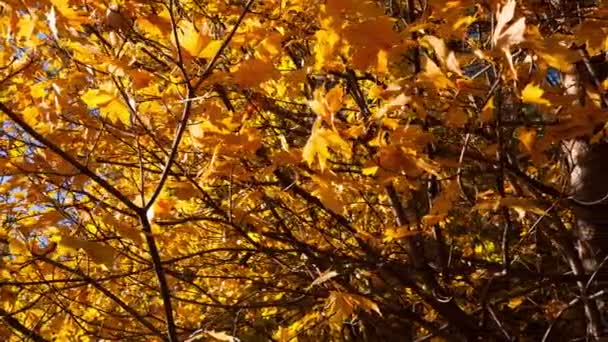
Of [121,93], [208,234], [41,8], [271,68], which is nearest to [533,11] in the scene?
[271,68]

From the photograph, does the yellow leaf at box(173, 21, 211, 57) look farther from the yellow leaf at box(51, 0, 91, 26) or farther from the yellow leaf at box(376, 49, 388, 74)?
the yellow leaf at box(376, 49, 388, 74)

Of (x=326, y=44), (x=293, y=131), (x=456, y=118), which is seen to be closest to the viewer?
(x=326, y=44)

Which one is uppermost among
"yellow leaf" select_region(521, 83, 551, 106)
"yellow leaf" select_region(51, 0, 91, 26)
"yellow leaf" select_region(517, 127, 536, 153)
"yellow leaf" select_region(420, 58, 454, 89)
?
"yellow leaf" select_region(51, 0, 91, 26)

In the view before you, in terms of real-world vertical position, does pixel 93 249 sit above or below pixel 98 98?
below

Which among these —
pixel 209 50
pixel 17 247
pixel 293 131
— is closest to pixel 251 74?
pixel 209 50

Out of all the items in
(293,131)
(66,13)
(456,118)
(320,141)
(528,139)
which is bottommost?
(528,139)

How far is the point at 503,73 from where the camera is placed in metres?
1.54

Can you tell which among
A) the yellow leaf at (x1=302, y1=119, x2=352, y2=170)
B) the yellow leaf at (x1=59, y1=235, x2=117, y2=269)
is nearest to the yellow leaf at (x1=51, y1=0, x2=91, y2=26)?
the yellow leaf at (x1=59, y1=235, x2=117, y2=269)

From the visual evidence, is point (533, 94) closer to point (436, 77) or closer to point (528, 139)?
point (436, 77)

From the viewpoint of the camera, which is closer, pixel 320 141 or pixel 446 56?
pixel 446 56

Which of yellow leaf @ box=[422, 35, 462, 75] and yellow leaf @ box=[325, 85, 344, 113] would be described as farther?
yellow leaf @ box=[325, 85, 344, 113]

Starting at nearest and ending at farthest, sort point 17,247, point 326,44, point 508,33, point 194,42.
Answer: point 508,33
point 194,42
point 326,44
point 17,247

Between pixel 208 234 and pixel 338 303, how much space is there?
5.69 feet

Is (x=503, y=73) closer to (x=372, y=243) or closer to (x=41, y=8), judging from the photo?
(x=41, y=8)
